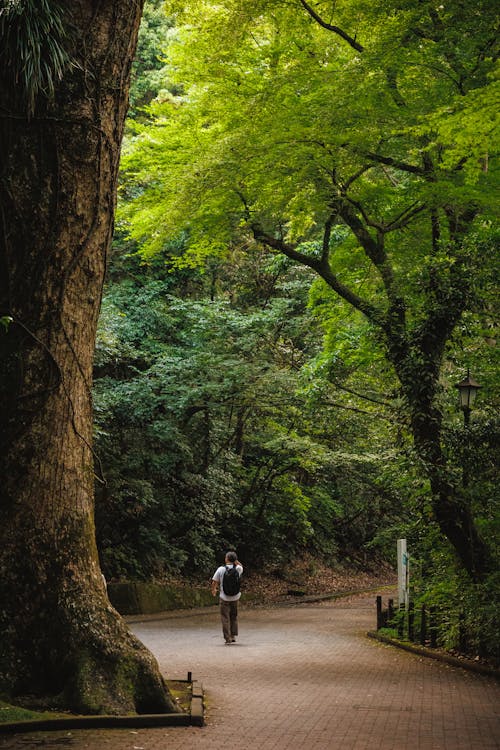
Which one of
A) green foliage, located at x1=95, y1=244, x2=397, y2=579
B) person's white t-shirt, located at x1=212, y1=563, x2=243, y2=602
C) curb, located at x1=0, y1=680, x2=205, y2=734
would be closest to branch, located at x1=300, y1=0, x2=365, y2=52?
green foliage, located at x1=95, y1=244, x2=397, y2=579

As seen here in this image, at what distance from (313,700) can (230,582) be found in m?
6.61

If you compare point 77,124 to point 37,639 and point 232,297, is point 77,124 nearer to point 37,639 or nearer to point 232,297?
point 37,639

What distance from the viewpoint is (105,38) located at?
8.93 metres

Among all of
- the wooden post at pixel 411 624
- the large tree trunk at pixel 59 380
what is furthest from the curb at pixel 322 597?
the large tree trunk at pixel 59 380

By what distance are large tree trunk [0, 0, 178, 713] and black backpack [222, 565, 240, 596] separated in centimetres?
819

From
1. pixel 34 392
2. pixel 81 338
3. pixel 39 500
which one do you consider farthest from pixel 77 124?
pixel 39 500

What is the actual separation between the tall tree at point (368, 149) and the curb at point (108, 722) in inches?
313

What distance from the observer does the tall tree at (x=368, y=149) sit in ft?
47.0

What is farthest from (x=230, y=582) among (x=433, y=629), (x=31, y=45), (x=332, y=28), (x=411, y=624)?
(x=31, y=45)

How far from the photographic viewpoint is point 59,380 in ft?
27.3

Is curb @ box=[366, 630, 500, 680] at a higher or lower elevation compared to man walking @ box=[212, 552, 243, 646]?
lower

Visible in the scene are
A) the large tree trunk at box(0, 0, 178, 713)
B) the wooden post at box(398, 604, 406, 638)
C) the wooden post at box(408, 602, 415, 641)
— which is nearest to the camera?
the large tree trunk at box(0, 0, 178, 713)

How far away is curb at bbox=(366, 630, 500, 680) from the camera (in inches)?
502

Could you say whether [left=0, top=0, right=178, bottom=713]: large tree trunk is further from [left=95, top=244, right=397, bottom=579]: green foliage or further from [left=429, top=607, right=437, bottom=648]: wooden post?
[left=95, top=244, right=397, bottom=579]: green foliage
